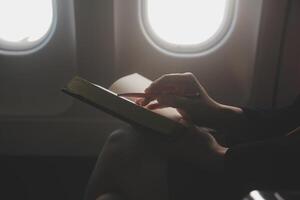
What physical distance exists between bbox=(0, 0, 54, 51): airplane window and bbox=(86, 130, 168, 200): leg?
25.0 inches

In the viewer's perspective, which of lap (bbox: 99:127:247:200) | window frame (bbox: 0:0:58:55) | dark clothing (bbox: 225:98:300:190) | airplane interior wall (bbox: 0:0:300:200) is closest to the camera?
dark clothing (bbox: 225:98:300:190)

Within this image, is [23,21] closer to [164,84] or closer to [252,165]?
[164,84]

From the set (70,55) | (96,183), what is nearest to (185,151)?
(96,183)

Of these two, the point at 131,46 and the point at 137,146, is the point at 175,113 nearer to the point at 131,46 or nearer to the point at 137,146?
the point at 137,146

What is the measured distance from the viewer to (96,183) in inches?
37.1

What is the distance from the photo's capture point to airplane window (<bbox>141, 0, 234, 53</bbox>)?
138cm

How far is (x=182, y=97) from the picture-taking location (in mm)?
988

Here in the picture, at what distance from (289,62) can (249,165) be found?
613mm

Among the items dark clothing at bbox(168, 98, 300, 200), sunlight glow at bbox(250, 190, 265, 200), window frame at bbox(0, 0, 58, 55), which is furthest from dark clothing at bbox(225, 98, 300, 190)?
window frame at bbox(0, 0, 58, 55)

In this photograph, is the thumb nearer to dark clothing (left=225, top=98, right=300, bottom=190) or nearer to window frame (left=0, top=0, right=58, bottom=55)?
dark clothing (left=225, top=98, right=300, bottom=190)

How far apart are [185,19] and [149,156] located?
25.5 inches

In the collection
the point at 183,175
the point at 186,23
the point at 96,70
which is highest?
the point at 186,23

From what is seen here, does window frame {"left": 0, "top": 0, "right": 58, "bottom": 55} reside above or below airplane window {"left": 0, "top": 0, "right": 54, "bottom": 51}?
below

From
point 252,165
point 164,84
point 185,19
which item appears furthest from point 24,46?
point 252,165
